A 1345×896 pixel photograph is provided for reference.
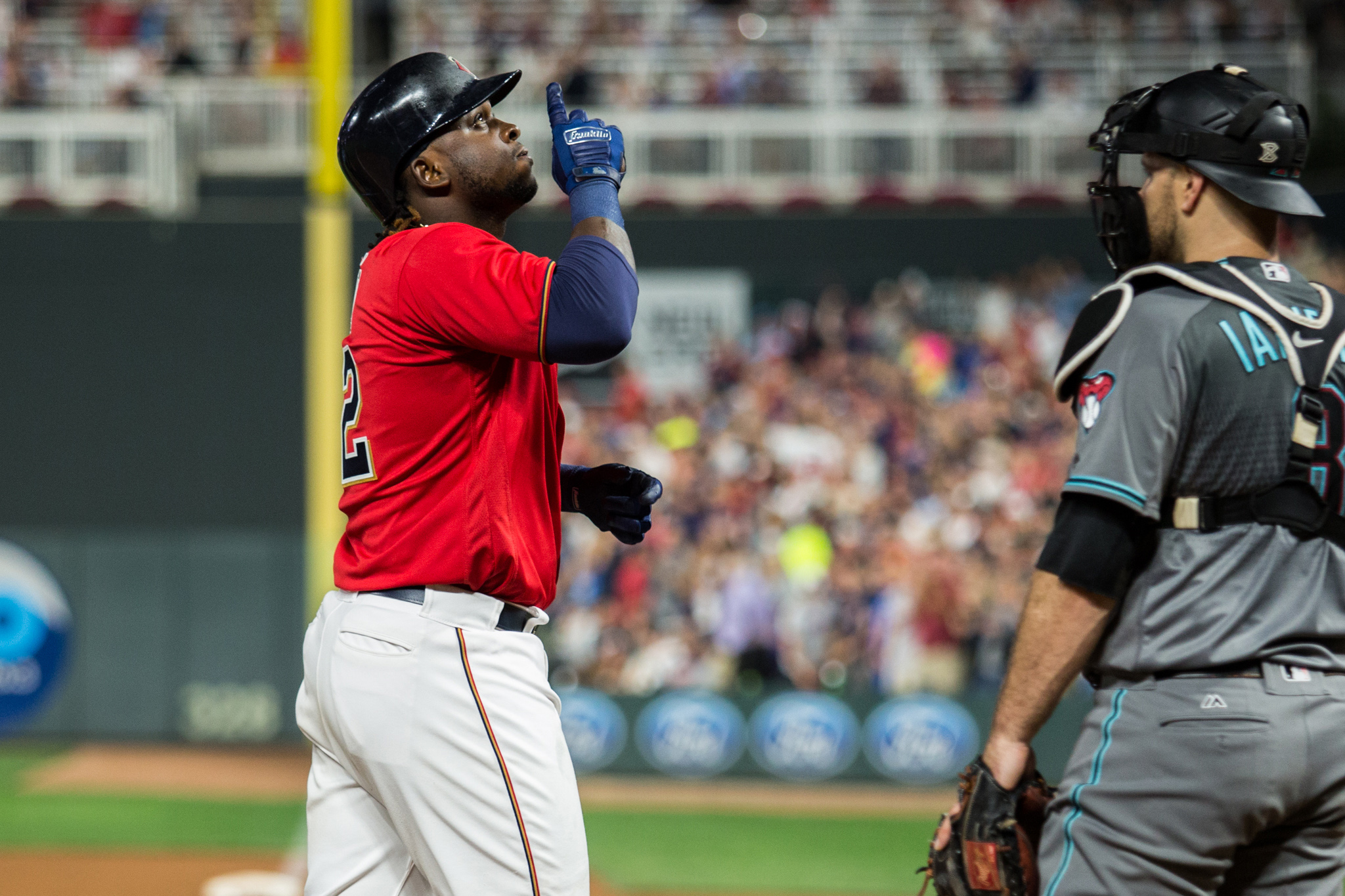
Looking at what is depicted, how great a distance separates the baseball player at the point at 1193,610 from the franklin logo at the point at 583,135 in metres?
0.96

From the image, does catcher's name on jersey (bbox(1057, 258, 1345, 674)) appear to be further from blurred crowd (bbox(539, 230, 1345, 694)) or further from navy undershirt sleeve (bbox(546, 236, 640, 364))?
blurred crowd (bbox(539, 230, 1345, 694))

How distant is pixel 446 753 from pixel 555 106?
124 cm

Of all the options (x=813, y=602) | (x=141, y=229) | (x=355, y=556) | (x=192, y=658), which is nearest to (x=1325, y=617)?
(x=355, y=556)

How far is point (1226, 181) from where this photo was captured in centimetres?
243

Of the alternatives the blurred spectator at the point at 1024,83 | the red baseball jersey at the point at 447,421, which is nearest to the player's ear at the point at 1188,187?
the red baseball jersey at the point at 447,421

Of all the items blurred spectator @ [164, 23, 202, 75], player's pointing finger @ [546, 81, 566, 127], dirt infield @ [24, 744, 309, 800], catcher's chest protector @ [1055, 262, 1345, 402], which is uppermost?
blurred spectator @ [164, 23, 202, 75]

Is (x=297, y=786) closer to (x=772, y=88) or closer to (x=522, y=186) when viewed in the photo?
(x=772, y=88)

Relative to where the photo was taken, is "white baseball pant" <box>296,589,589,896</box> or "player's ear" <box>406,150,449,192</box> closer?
"white baseball pant" <box>296,589,589,896</box>

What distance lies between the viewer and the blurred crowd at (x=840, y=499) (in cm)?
991

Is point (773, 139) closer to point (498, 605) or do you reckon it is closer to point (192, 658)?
point (192, 658)

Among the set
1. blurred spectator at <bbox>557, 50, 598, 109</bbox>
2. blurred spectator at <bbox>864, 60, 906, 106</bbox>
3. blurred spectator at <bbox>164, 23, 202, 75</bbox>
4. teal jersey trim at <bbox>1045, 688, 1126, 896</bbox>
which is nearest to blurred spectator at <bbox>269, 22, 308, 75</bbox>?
blurred spectator at <bbox>164, 23, 202, 75</bbox>

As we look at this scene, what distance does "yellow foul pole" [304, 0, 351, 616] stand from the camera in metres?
8.77

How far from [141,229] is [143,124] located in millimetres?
916

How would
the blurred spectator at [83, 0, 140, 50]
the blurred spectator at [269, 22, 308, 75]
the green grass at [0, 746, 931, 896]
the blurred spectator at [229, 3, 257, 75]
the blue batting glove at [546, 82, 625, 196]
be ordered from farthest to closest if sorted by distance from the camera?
the blurred spectator at [83, 0, 140, 50], the blurred spectator at [229, 3, 257, 75], the blurred spectator at [269, 22, 308, 75], the green grass at [0, 746, 931, 896], the blue batting glove at [546, 82, 625, 196]
